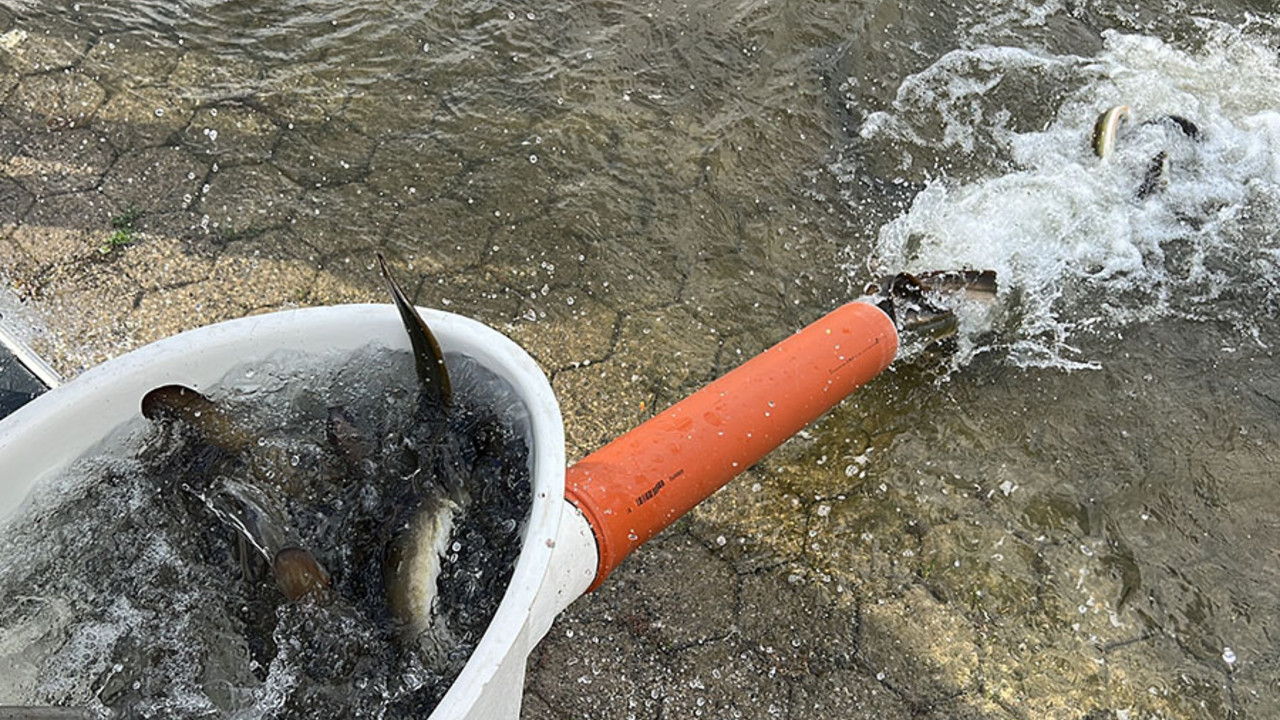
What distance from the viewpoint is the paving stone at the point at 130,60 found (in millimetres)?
3758

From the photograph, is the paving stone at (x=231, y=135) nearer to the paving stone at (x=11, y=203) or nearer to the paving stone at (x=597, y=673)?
the paving stone at (x=11, y=203)

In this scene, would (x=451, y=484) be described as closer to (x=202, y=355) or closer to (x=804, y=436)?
(x=202, y=355)

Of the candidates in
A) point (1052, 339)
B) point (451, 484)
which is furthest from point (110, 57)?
point (1052, 339)

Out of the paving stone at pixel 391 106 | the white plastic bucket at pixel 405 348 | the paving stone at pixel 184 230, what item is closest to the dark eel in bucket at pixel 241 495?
the white plastic bucket at pixel 405 348

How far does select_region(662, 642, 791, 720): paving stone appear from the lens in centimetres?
238

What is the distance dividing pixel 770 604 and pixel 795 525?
0.82 feet

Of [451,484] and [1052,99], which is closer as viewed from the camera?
[451,484]

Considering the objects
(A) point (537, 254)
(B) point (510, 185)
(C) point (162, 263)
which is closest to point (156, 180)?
(C) point (162, 263)

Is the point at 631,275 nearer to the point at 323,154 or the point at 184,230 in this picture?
the point at 323,154

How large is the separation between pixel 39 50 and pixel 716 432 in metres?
3.31

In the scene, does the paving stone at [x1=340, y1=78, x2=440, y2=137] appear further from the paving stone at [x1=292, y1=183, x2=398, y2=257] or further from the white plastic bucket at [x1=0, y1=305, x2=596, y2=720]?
the white plastic bucket at [x1=0, y1=305, x2=596, y2=720]

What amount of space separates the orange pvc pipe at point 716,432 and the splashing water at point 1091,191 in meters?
0.89

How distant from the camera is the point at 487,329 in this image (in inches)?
65.0

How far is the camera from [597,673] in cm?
243
